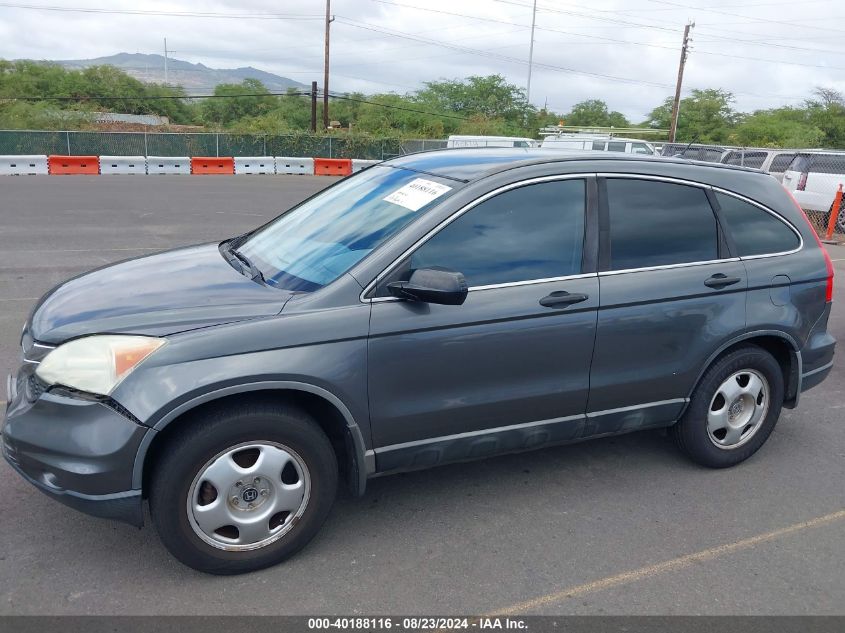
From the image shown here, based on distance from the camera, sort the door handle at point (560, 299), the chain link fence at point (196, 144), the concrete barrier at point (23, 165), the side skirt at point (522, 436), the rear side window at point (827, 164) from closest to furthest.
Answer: the side skirt at point (522, 436) < the door handle at point (560, 299) < the rear side window at point (827, 164) < the concrete barrier at point (23, 165) < the chain link fence at point (196, 144)

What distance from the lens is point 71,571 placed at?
3172mm

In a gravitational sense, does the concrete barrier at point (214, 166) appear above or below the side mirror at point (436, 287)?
below

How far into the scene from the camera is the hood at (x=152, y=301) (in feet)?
10.0

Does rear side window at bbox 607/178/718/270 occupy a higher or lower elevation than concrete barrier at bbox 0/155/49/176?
higher

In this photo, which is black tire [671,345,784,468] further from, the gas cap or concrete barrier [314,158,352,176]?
concrete barrier [314,158,352,176]

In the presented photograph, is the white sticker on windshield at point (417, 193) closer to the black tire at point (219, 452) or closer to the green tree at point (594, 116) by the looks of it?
the black tire at point (219, 452)

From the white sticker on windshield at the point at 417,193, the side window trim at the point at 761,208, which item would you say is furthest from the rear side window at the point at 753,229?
the white sticker on windshield at the point at 417,193

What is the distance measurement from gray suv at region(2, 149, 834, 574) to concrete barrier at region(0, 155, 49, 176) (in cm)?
2163

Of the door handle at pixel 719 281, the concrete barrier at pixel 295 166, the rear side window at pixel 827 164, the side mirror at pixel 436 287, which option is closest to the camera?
the side mirror at pixel 436 287

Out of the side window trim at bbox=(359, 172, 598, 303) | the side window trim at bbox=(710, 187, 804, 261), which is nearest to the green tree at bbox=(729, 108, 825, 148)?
the side window trim at bbox=(710, 187, 804, 261)

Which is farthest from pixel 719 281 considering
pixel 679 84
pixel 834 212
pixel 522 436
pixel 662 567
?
pixel 679 84

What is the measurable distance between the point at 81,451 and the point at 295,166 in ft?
86.7

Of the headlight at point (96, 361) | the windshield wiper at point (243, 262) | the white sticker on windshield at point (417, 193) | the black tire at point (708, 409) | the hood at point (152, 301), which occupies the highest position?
the white sticker on windshield at point (417, 193)

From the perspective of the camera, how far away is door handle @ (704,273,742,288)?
13.3ft
